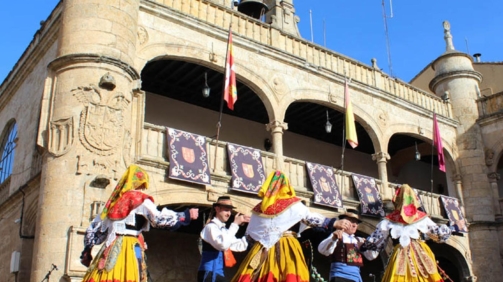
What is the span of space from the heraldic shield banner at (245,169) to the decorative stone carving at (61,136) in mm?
3769

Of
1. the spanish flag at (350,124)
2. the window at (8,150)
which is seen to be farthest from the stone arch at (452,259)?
the window at (8,150)

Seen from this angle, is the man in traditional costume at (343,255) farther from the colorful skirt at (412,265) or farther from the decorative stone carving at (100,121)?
the decorative stone carving at (100,121)

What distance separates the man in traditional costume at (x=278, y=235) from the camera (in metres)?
6.09

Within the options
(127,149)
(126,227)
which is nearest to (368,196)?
(127,149)

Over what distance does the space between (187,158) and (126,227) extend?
5.92 m

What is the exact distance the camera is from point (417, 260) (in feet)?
24.3

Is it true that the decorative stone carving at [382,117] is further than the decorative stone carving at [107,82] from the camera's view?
Yes

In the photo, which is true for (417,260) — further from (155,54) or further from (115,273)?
(155,54)

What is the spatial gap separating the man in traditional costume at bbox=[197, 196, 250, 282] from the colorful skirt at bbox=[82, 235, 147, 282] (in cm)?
69

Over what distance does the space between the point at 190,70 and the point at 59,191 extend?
18.7 feet

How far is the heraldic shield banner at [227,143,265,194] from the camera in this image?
42.5ft

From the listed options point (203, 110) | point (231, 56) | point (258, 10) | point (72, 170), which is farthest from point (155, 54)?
point (258, 10)

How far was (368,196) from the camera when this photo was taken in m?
15.7

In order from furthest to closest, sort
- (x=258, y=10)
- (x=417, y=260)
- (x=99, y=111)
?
(x=258, y=10), (x=99, y=111), (x=417, y=260)
